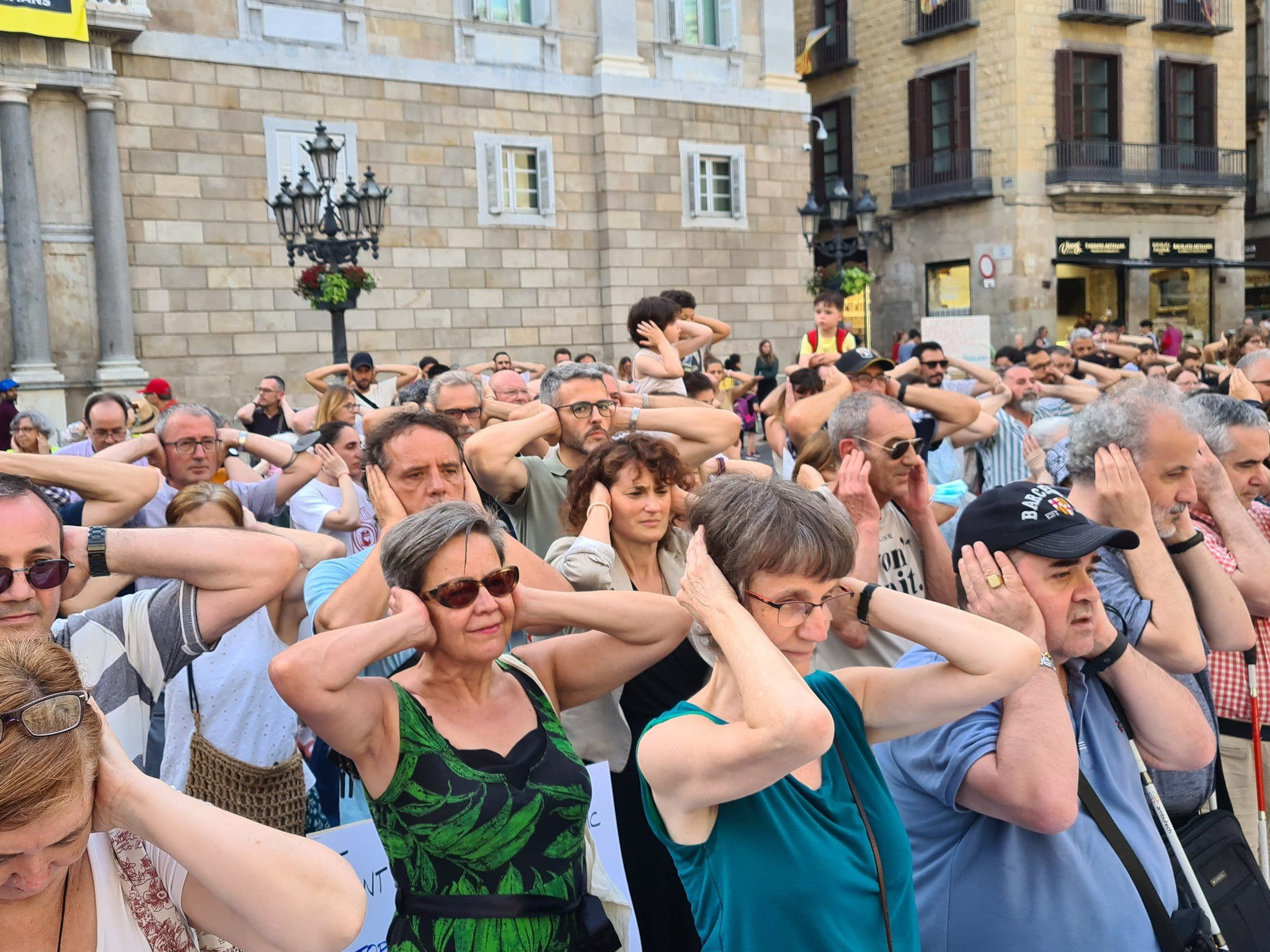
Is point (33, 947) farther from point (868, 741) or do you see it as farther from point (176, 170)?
point (176, 170)

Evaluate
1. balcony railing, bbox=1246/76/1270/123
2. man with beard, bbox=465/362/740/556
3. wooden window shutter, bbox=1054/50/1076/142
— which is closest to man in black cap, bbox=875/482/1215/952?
man with beard, bbox=465/362/740/556

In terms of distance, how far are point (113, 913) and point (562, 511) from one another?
2.32 meters

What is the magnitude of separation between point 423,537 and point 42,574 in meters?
0.85

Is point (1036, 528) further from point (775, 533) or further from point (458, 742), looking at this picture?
point (458, 742)

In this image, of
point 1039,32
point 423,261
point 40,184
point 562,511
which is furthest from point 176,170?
point 1039,32

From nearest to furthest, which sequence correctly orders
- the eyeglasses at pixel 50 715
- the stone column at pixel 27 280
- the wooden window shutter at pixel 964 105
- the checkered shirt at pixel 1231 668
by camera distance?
1. the eyeglasses at pixel 50 715
2. the checkered shirt at pixel 1231 668
3. the stone column at pixel 27 280
4. the wooden window shutter at pixel 964 105

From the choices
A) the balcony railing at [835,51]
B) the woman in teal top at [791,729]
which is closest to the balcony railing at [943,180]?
the balcony railing at [835,51]

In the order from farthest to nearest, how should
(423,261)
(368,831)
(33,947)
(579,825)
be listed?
(423,261)
(368,831)
(579,825)
(33,947)

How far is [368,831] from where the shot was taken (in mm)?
3283

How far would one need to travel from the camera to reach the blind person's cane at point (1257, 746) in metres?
3.72

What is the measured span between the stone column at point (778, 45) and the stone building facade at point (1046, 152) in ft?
27.0

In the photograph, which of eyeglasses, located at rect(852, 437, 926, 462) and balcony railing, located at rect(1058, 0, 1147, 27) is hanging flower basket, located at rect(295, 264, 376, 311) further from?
balcony railing, located at rect(1058, 0, 1147, 27)

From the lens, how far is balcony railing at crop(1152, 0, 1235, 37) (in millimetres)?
29516

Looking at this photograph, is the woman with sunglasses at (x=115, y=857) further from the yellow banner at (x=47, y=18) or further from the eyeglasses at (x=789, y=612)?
the yellow banner at (x=47, y=18)
